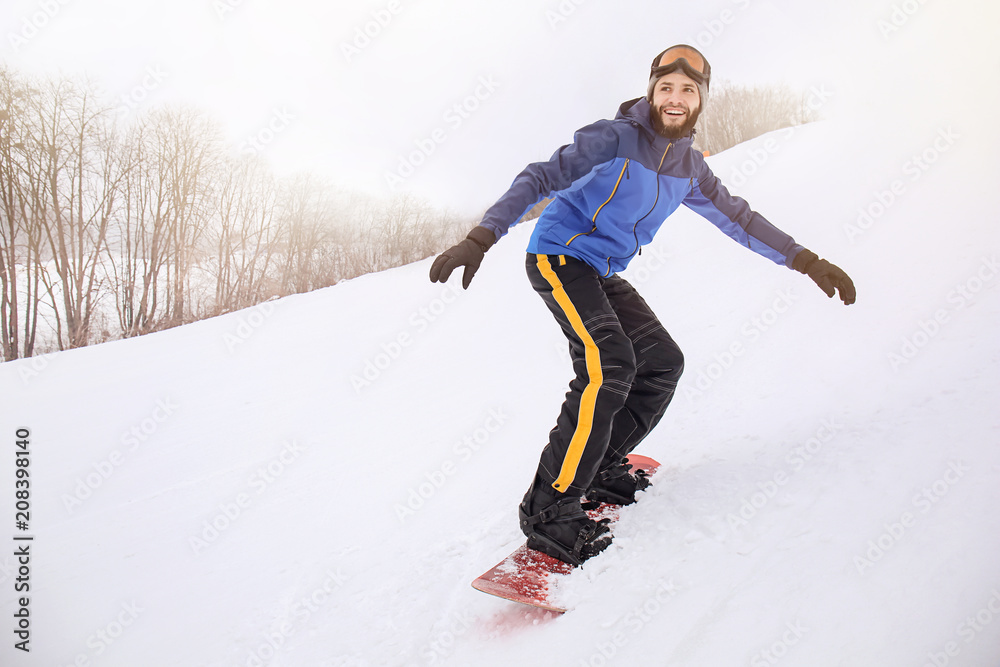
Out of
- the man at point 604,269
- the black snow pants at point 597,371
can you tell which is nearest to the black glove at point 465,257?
the man at point 604,269

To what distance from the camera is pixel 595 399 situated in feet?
5.75

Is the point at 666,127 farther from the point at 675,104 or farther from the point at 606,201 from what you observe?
the point at 606,201

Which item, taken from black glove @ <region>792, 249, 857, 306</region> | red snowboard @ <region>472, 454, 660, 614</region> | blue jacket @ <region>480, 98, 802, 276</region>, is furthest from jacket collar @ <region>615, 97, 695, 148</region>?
red snowboard @ <region>472, 454, 660, 614</region>

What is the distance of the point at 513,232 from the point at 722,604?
33.7ft

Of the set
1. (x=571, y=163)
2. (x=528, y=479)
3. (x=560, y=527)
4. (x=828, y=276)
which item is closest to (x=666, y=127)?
(x=571, y=163)

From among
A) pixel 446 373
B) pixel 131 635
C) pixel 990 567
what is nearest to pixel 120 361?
pixel 446 373

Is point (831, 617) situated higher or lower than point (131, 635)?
higher

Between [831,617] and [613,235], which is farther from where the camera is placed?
[613,235]

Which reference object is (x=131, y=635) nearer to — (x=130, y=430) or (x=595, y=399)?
(x=595, y=399)

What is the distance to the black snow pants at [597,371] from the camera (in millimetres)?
1760

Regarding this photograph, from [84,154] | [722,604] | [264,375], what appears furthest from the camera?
[84,154]

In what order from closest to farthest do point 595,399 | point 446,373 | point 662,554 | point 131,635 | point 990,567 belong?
point 990,567 < point 662,554 < point 595,399 < point 131,635 < point 446,373

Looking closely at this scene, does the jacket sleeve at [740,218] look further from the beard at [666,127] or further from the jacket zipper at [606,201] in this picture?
the jacket zipper at [606,201]

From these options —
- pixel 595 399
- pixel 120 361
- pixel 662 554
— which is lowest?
pixel 120 361
